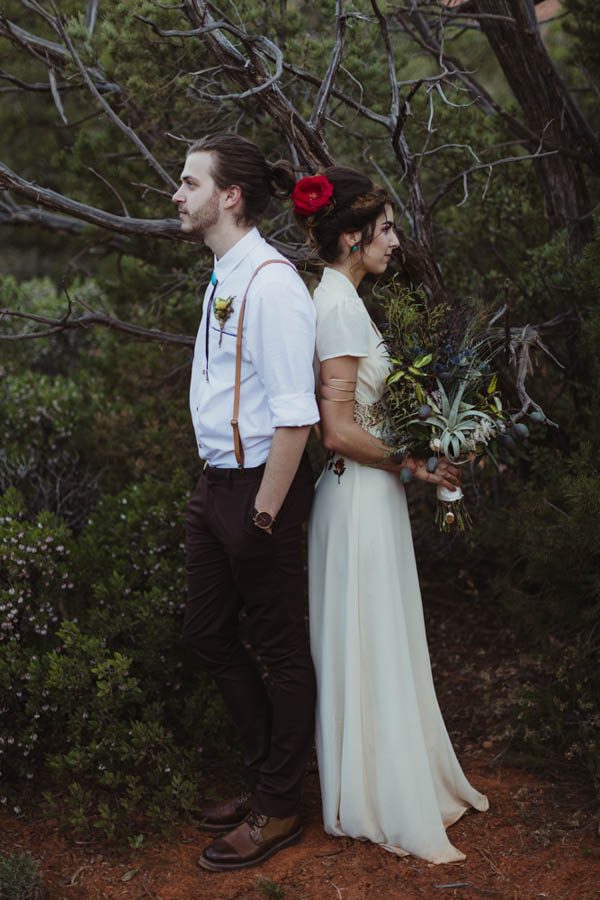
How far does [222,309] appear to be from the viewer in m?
3.11

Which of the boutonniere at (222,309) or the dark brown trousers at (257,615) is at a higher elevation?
the boutonniere at (222,309)

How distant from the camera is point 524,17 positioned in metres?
4.53

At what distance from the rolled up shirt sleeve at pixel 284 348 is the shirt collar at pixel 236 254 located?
0.55ft

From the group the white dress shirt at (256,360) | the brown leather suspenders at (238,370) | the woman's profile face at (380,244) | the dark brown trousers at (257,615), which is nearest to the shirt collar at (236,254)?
the white dress shirt at (256,360)

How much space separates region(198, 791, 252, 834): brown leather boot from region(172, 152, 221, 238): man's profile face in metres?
2.25

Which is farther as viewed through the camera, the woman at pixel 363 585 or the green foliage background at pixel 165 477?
the green foliage background at pixel 165 477

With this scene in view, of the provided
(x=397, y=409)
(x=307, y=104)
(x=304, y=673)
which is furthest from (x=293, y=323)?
(x=307, y=104)

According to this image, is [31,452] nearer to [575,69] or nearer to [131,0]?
[131,0]

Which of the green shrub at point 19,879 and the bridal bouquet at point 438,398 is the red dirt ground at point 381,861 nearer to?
the green shrub at point 19,879

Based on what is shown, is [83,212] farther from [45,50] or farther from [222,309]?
[45,50]

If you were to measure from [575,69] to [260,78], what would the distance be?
3043 mm

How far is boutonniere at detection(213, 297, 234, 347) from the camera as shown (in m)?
3.11

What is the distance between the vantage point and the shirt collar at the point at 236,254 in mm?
3168

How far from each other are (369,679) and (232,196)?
177 centimetres
